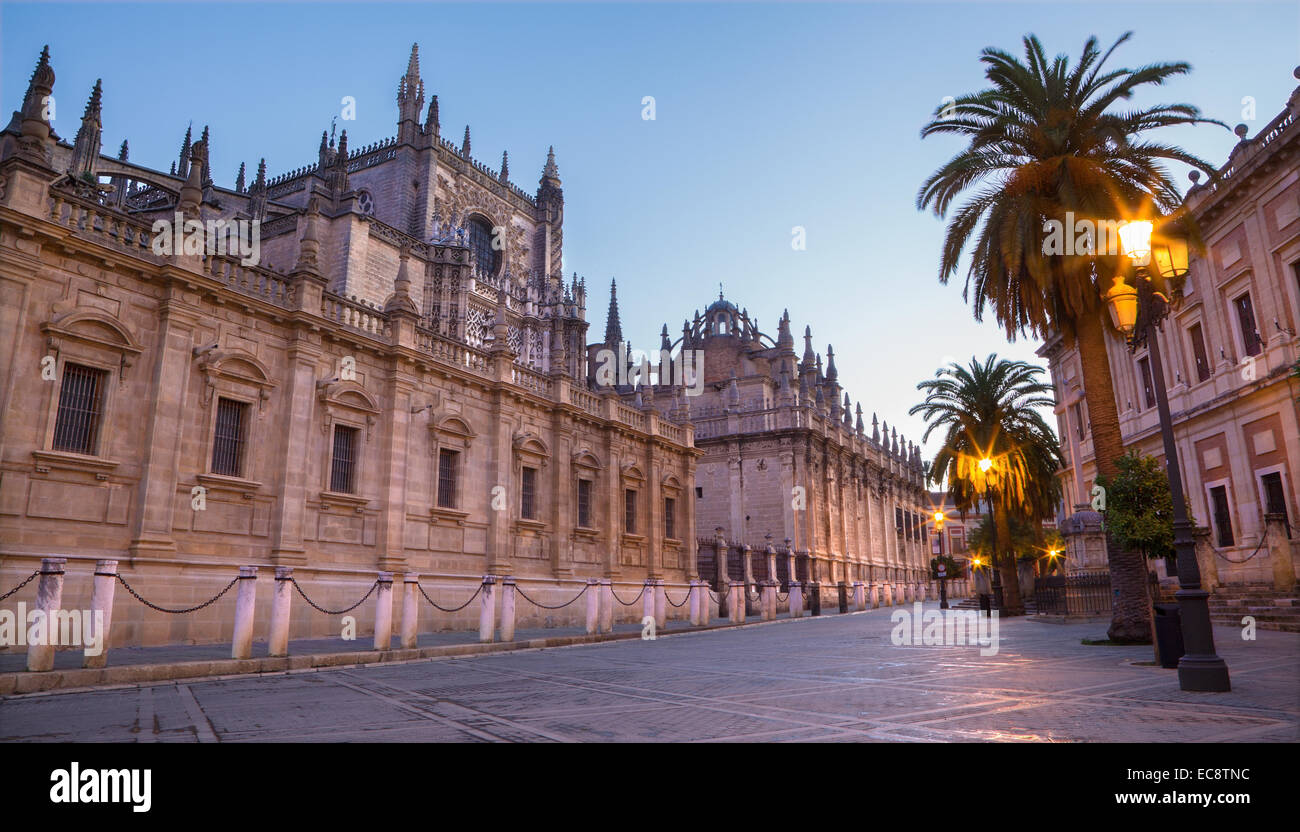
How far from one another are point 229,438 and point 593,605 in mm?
9397

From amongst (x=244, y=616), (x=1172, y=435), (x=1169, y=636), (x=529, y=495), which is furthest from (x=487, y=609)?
(x=1172, y=435)

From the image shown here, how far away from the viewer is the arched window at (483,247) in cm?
5312

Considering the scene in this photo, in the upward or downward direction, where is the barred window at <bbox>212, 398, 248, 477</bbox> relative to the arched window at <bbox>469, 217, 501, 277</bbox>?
downward

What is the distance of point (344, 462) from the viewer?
17.9 metres

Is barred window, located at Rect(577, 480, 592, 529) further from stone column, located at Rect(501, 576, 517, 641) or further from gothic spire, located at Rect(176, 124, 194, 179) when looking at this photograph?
gothic spire, located at Rect(176, 124, 194, 179)

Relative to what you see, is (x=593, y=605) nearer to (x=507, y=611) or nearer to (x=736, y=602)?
→ (x=507, y=611)

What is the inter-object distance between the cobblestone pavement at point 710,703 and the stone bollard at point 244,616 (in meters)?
1.13

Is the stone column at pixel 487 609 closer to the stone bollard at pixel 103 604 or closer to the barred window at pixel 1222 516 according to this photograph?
the stone bollard at pixel 103 604

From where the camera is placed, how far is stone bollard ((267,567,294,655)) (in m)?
11.9

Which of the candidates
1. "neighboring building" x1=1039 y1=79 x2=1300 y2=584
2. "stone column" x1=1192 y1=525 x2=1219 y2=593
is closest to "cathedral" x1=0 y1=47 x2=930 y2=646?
"neighboring building" x1=1039 y1=79 x2=1300 y2=584

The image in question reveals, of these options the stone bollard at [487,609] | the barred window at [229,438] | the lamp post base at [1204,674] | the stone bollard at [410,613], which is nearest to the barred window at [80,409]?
the barred window at [229,438]

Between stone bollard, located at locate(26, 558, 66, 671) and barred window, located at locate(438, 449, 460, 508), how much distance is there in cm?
1116
